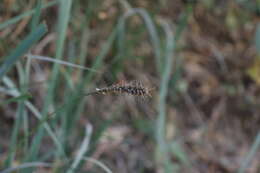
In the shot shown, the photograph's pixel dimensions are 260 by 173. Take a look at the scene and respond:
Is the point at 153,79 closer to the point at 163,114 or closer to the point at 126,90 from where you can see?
the point at 163,114

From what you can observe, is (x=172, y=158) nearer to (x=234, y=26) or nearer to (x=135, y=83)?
(x=234, y=26)

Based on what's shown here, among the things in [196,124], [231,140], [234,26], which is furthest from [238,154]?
[234,26]

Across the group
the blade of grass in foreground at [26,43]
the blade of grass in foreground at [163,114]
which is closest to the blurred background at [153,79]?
the blade of grass in foreground at [163,114]

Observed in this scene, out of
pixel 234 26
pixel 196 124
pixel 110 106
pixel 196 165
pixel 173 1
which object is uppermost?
pixel 173 1

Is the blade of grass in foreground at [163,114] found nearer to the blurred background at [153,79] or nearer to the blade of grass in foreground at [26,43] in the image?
the blurred background at [153,79]

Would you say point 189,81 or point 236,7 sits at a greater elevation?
point 236,7

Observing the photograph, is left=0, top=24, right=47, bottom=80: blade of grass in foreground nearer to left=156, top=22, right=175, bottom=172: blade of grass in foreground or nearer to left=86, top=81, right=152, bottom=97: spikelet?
left=86, top=81, right=152, bottom=97: spikelet

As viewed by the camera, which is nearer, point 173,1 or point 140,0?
point 140,0

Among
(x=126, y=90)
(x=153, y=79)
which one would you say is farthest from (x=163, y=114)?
(x=153, y=79)
